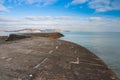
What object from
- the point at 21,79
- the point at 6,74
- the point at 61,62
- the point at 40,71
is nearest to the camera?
the point at 21,79

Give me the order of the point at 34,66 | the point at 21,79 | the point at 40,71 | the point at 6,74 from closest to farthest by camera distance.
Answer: the point at 21,79
the point at 6,74
the point at 40,71
the point at 34,66

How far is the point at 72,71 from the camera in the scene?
186 inches

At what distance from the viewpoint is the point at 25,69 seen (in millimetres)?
4805

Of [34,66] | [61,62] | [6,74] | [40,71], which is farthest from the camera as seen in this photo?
[61,62]

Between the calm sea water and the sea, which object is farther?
the sea

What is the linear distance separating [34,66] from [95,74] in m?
1.96

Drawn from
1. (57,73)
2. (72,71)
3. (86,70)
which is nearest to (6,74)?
(57,73)

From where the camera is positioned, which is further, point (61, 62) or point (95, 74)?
point (61, 62)

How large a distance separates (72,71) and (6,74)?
1.89 m

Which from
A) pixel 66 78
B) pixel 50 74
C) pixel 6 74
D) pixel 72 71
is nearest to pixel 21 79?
pixel 6 74

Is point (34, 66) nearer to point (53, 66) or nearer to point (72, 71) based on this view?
point (53, 66)

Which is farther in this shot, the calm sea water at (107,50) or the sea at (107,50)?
the sea at (107,50)

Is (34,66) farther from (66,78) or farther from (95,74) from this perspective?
(95,74)

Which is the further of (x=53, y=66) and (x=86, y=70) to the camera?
(x=53, y=66)
